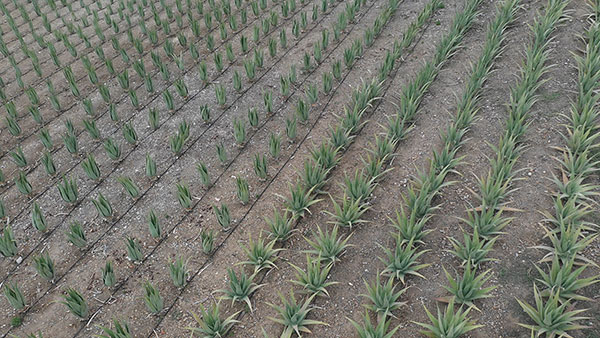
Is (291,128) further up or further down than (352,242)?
further up

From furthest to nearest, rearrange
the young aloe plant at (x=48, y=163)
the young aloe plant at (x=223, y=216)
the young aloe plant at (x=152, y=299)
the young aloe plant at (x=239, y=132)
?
the young aloe plant at (x=239, y=132) < the young aloe plant at (x=48, y=163) < the young aloe plant at (x=223, y=216) < the young aloe plant at (x=152, y=299)

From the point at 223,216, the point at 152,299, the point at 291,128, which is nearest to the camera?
the point at 152,299

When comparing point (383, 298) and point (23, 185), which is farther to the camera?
point (23, 185)

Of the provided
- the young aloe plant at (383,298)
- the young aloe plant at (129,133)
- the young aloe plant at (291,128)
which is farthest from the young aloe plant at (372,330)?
the young aloe plant at (129,133)

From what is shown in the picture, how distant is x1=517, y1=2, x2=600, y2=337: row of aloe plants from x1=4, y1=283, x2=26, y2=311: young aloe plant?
9.54 feet

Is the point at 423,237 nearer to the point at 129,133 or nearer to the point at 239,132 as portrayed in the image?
the point at 239,132

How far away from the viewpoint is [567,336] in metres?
2.31

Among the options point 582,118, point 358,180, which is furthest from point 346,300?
point 582,118

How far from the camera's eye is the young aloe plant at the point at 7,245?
114 inches

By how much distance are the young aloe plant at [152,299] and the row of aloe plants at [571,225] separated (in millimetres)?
2042

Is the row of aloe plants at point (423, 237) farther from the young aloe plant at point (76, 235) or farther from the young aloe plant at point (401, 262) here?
the young aloe plant at point (76, 235)

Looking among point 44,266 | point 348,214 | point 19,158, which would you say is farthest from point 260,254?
point 19,158

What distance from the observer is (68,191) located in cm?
328

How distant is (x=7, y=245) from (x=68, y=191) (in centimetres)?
54
